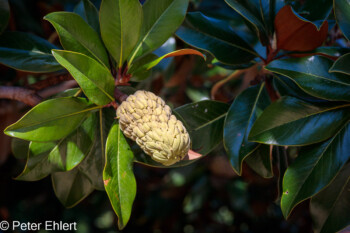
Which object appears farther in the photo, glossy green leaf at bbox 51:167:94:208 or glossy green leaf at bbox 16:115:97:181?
glossy green leaf at bbox 51:167:94:208

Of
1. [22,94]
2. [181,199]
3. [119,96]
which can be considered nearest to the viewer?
[119,96]

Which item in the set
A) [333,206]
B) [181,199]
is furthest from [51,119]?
[181,199]

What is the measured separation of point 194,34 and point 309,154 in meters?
0.47

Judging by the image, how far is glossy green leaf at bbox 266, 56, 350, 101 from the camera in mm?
882

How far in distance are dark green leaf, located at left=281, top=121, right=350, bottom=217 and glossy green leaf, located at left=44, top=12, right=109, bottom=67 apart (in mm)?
564

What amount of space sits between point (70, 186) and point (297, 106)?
674 millimetres

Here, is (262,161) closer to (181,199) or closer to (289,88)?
(289,88)

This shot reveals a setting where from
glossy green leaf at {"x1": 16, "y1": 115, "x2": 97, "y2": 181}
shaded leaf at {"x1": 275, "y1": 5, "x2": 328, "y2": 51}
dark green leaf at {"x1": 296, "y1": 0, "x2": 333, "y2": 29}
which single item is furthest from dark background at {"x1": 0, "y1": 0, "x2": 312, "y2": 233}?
glossy green leaf at {"x1": 16, "y1": 115, "x2": 97, "y2": 181}

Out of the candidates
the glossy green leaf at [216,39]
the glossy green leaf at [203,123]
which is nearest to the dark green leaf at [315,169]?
the glossy green leaf at [203,123]

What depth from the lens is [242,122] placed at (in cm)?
98

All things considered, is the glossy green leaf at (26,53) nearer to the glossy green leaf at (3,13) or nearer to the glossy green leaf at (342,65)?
the glossy green leaf at (3,13)

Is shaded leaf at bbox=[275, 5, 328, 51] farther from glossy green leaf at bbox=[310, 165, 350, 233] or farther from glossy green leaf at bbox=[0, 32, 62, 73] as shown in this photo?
glossy green leaf at bbox=[0, 32, 62, 73]

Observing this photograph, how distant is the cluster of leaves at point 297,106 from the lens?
2.91ft

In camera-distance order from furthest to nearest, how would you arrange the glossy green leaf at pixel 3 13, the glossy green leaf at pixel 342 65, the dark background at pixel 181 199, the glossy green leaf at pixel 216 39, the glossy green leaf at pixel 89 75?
the dark background at pixel 181 199, the glossy green leaf at pixel 216 39, the glossy green leaf at pixel 3 13, the glossy green leaf at pixel 342 65, the glossy green leaf at pixel 89 75
